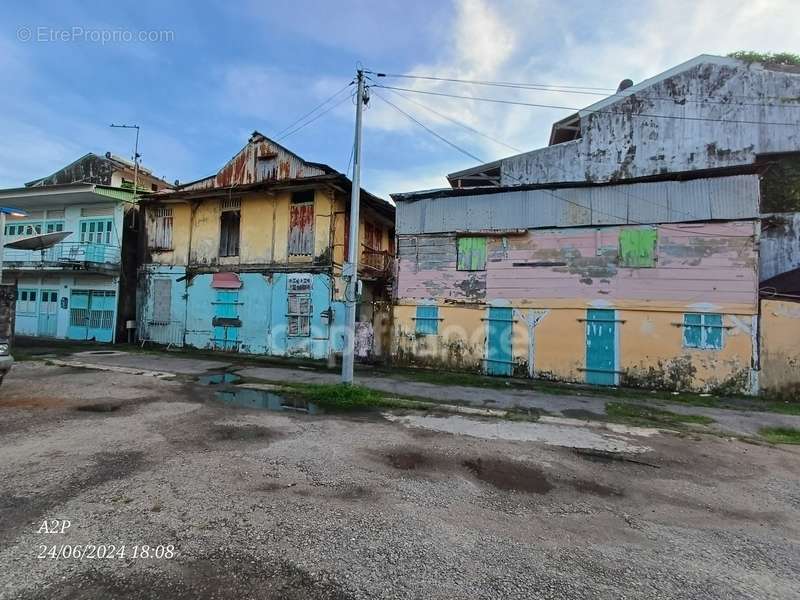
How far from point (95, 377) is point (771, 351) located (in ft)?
56.3

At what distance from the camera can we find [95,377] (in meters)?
9.87

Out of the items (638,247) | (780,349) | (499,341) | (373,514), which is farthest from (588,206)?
(373,514)

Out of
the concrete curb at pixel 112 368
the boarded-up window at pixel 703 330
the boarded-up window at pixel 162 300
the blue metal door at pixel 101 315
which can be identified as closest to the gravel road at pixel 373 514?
the concrete curb at pixel 112 368

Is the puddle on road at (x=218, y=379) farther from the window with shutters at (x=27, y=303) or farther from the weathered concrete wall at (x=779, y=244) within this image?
the weathered concrete wall at (x=779, y=244)

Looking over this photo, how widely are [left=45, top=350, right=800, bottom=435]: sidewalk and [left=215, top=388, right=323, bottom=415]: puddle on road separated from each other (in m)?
1.30

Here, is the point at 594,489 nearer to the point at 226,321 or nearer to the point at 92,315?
the point at 226,321

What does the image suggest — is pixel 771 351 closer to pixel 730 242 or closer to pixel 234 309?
pixel 730 242

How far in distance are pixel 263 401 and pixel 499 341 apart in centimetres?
740

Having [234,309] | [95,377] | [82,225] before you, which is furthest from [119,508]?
[82,225]

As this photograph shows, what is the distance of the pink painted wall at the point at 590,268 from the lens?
34.9 ft

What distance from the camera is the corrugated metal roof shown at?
425 inches

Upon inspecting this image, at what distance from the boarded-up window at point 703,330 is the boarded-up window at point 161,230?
62.8 feet

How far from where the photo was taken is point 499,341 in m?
12.6

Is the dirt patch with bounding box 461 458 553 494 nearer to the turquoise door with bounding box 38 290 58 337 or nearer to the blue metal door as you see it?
the blue metal door
